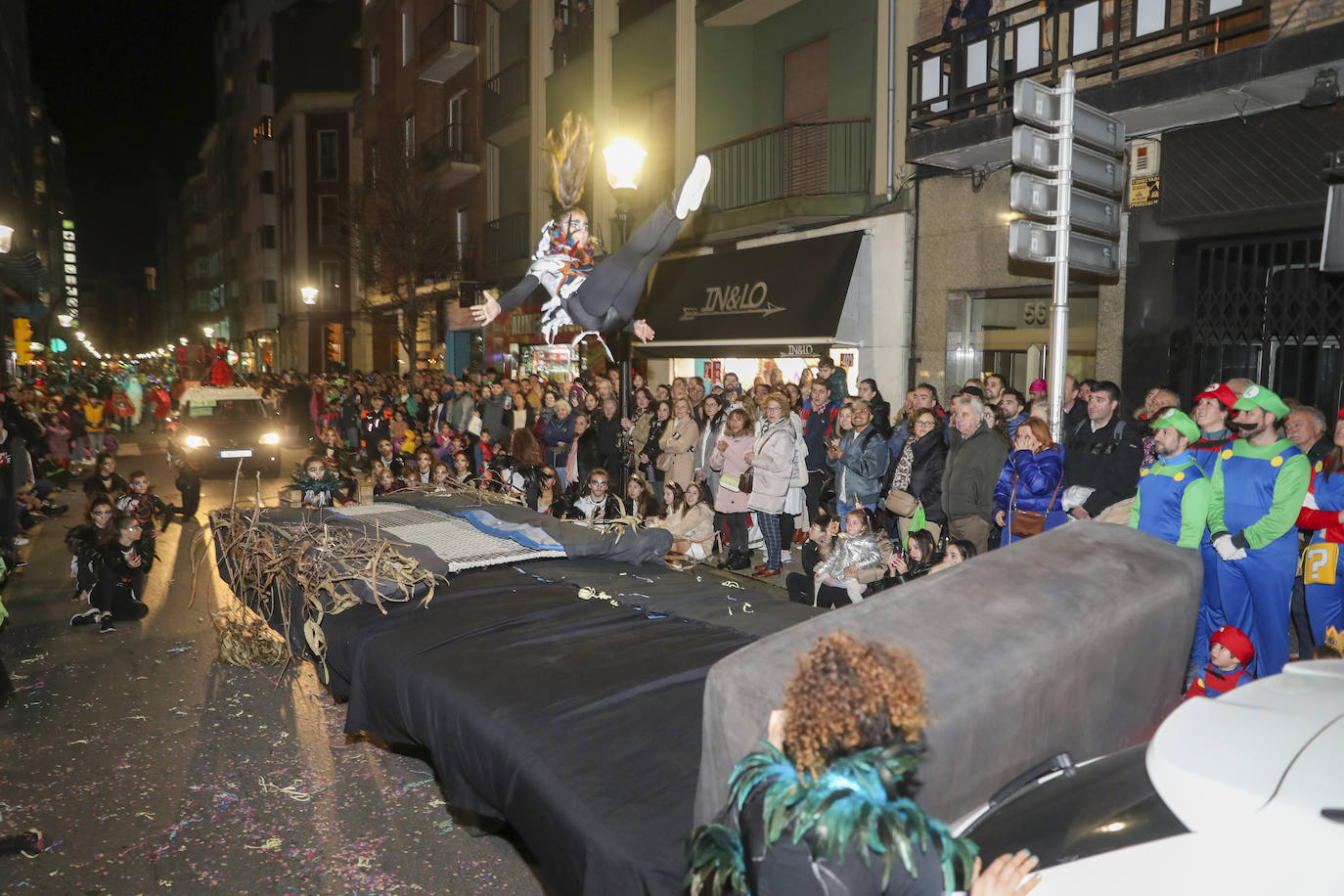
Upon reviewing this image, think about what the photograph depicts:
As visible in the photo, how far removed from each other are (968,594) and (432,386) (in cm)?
2011

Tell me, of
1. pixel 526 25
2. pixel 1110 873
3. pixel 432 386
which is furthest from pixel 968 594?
pixel 526 25

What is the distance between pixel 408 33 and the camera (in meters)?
32.3

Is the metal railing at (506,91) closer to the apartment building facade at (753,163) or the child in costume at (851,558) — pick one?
the apartment building facade at (753,163)

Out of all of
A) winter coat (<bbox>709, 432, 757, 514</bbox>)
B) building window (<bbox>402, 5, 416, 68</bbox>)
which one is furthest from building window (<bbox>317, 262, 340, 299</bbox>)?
winter coat (<bbox>709, 432, 757, 514</bbox>)

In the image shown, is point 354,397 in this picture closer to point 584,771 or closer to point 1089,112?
point 1089,112

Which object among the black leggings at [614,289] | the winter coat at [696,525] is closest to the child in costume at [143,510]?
the black leggings at [614,289]

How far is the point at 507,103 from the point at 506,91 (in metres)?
0.30

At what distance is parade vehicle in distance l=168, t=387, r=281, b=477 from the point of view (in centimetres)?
1766

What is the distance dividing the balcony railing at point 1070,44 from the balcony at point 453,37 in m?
17.8

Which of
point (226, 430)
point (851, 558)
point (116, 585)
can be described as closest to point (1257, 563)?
point (851, 558)

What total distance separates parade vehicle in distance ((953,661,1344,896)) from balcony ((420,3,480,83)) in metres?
28.1

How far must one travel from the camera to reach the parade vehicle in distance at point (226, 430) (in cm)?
1766

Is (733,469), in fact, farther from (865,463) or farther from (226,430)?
(226,430)

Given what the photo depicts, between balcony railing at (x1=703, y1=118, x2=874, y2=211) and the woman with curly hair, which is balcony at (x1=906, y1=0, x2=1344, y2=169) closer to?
balcony railing at (x1=703, y1=118, x2=874, y2=211)
